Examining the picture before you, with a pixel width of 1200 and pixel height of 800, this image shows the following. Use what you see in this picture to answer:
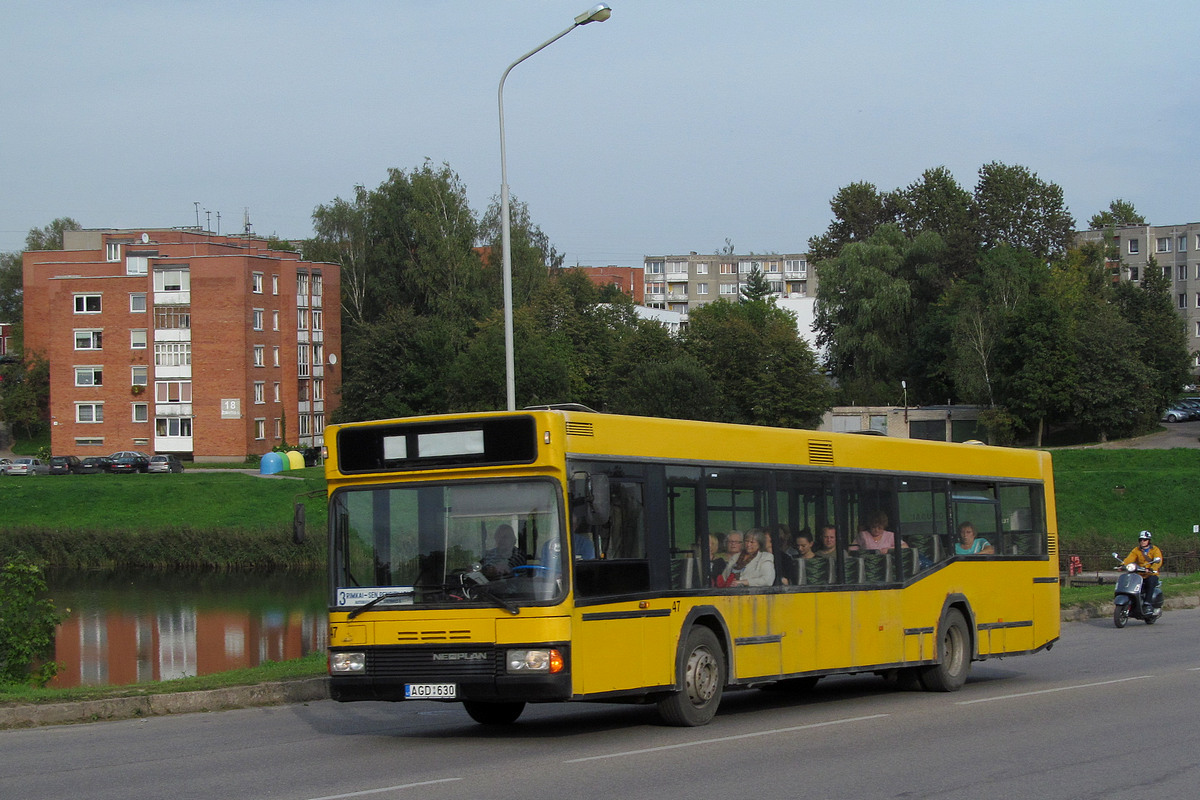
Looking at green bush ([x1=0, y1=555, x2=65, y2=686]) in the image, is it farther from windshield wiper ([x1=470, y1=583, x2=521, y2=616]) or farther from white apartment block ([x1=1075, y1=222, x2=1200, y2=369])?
white apartment block ([x1=1075, y1=222, x2=1200, y2=369])

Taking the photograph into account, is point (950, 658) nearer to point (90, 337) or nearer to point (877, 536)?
Answer: point (877, 536)

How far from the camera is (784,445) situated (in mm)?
12758

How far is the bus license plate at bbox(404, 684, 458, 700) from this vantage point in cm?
1003

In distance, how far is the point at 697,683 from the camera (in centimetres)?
1132

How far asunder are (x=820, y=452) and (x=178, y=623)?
2310 cm

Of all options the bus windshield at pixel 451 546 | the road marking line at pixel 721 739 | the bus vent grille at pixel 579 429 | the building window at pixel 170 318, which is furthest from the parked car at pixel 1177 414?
the bus windshield at pixel 451 546

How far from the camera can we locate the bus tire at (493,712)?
39.0ft

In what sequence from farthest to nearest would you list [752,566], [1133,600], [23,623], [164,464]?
[164,464] < [1133,600] < [23,623] < [752,566]

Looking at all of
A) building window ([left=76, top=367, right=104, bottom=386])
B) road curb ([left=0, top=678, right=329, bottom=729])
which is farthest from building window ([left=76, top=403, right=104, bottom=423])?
road curb ([left=0, top=678, right=329, bottom=729])

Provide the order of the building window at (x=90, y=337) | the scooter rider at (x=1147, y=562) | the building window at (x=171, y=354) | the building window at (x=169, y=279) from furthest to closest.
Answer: the building window at (x=90, y=337)
the building window at (x=169, y=279)
the building window at (x=171, y=354)
the scooter rider at (x=1147, y=562)

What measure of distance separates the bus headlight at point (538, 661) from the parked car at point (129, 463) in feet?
238

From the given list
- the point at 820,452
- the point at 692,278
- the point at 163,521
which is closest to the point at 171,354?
the point at 163,521

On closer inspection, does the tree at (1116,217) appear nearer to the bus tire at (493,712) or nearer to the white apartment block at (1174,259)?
the white apartment block at (1174,259)

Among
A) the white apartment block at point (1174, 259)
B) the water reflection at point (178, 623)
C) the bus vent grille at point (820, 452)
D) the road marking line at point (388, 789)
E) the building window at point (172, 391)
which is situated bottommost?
the water reflection at point (178, 623)
